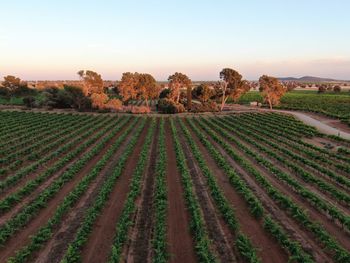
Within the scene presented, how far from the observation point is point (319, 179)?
19891mm

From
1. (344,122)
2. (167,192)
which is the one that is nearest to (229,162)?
Answer: (167,192)

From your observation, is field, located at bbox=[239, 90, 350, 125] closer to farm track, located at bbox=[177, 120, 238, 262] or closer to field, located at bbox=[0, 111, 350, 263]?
field, located at bbox=[0, 111, 350, 263]

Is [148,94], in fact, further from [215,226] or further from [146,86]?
[215,226]

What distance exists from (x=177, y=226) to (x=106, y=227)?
319 centimetres

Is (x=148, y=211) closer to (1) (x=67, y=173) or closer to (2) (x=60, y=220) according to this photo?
(2) (x=60, y=220)

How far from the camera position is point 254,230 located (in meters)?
13.4

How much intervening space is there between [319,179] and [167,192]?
10.3m

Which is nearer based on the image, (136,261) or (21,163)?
(136,261)

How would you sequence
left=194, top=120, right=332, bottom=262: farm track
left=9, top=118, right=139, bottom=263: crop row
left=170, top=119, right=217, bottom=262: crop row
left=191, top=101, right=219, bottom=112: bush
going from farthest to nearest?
left=191, top=101, right=219, bottom=112: bush → left=194, top=120, right=332, bottom=262: farm track → left=9, top=118, right=139, bottom=263: crop row → left=170, top=119, right=217, bottom=262: crop row

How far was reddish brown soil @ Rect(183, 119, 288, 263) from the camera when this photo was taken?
37.7 feet

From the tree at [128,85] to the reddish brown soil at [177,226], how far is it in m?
55.3

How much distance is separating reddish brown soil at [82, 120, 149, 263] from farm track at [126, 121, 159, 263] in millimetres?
902

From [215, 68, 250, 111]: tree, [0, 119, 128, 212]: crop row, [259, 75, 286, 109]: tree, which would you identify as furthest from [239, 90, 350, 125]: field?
[0, 119, 128, 212]: crop row

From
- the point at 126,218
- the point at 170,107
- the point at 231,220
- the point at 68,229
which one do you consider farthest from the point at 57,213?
the point at 170,107
